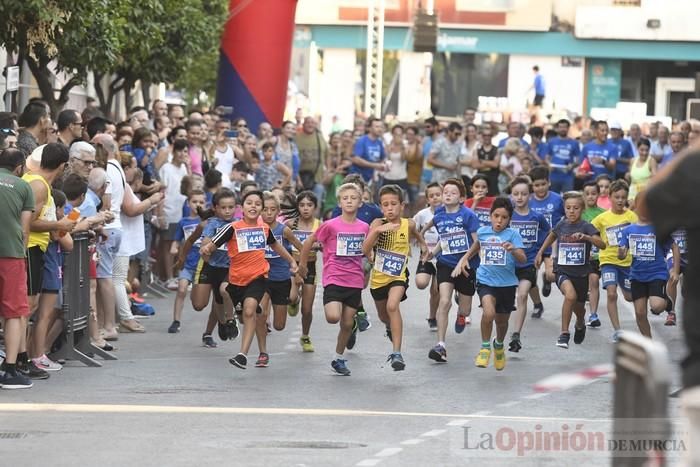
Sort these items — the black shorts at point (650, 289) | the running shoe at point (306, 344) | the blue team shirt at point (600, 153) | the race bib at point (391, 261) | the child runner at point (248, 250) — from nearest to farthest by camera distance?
the race bib at point (391, 261)
the child runner at point (248, 250)
the running shoe at point (306, 344)
the black shorts at point (650, 289)
the blue team shirt at point (600, 153)

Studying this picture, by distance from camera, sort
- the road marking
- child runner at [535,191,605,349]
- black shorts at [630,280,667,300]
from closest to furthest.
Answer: the road marking, black shorts at [630,280,667,300], child runner at [535,191,605,349]

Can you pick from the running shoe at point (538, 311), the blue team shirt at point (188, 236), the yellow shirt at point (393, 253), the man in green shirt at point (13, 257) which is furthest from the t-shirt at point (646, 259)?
the man in green shirt at point (13, 257)

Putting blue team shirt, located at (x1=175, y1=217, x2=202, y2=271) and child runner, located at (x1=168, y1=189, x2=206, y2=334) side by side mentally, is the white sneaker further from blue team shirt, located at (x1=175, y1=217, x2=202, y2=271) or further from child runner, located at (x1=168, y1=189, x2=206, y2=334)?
blue team shirt, located at (x1=175, y1=217, x2=202, y2=271)

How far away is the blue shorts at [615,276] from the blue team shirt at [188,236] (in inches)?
150

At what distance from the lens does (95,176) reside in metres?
14.9

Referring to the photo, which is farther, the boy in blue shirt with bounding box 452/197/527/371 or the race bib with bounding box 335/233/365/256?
the boy in blue shirt with bounding box 452/197/527/371

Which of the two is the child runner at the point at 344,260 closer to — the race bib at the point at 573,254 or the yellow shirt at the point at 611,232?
the race bib at the point at 573,254

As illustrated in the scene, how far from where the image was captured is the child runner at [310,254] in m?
15.2

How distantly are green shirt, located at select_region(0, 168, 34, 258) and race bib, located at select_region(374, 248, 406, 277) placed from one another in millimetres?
3197

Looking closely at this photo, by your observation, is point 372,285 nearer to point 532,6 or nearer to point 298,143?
point 298,143

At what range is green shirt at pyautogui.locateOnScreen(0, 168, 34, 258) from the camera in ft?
38.8

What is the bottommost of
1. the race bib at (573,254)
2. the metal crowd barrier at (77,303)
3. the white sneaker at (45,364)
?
the white sneaker at (45,364)

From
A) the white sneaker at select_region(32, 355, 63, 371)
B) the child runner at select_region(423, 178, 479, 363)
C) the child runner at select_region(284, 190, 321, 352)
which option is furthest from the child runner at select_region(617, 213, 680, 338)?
the white sneaker at select_region(32, 355, 63, 371)

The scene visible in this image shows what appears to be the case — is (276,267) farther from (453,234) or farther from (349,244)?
(453,234)
